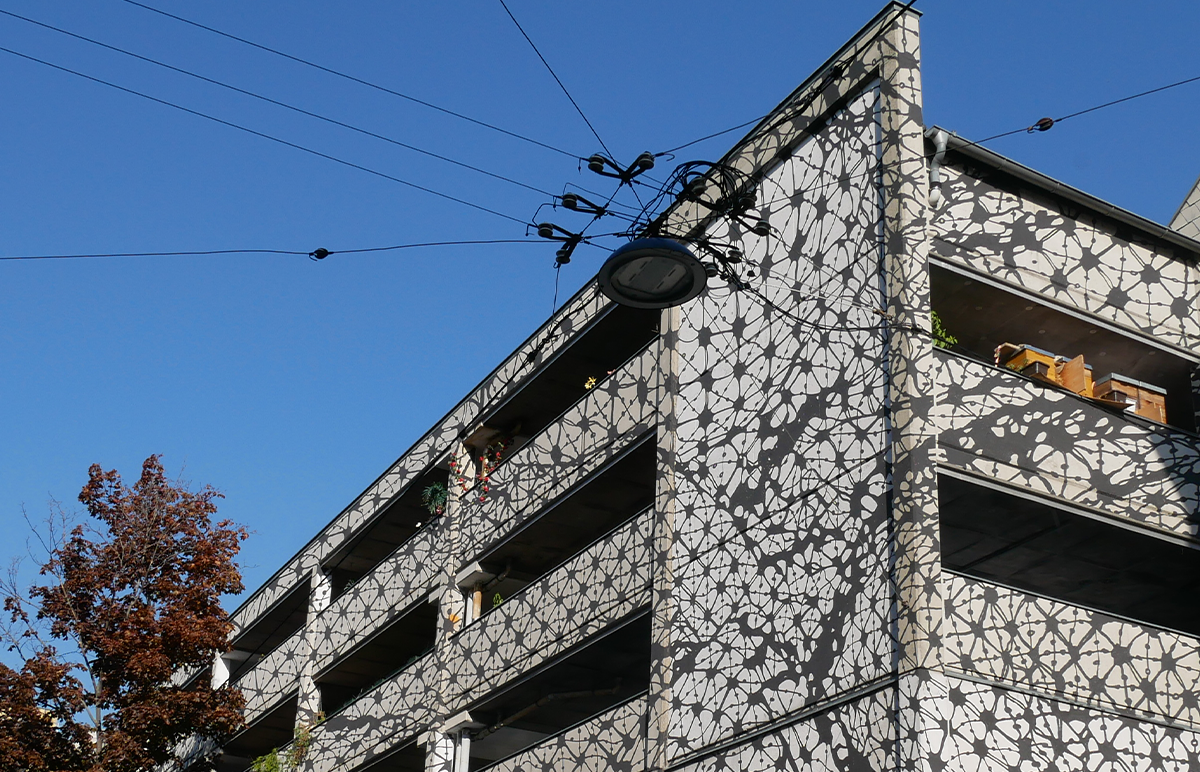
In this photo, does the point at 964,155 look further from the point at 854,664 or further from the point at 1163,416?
the point at 854,664

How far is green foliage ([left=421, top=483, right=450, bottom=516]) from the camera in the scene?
87.7 ft

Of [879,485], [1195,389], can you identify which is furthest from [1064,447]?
[1195,389]

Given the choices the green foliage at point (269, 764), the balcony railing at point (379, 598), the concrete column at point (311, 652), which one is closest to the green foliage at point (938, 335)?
the balcony railing at point (379, 598)

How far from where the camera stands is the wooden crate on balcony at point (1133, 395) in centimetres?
1780

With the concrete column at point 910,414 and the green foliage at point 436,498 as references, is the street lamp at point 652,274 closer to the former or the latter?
the concrete column at point 910,414

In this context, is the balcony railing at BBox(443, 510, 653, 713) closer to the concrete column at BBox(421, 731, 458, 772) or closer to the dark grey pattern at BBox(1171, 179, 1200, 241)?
the concrete column at BBox(421, 731, 458, 772)

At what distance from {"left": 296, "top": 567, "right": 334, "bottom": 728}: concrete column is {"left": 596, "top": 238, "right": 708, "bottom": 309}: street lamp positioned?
64.3 feet

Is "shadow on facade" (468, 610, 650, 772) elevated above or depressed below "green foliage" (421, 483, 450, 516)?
below

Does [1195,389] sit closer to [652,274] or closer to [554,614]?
[554,614]

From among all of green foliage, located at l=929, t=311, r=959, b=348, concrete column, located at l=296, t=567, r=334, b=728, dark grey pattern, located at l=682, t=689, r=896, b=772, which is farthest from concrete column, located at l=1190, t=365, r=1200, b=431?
concrete column, located at l=296, t=567, r=334, b=728

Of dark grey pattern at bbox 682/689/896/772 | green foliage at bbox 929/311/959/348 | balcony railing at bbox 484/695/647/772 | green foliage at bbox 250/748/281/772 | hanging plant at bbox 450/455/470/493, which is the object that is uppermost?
hanging plant at bbox 450/455/470/493

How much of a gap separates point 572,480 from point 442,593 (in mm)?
4261

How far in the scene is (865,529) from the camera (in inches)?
619

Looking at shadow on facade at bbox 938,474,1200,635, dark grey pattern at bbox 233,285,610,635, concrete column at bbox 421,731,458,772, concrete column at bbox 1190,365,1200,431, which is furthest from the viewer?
dark grey pattern at bbox 233,285,610,635
